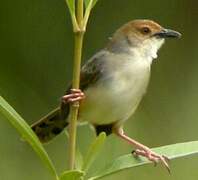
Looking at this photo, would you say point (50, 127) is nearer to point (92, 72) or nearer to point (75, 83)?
point (92, 72)

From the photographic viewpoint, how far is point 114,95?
262 cm

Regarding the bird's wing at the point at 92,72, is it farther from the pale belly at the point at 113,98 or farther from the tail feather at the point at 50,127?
the tail feather at the point at 50,127

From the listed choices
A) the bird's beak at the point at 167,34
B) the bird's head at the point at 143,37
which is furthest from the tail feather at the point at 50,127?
the bird's beak at the point at 167,34

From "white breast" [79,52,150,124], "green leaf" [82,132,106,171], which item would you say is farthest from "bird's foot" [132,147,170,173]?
"white breast" [79,52,150,124]

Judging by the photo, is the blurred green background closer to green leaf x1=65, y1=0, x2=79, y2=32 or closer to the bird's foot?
the bird's foot

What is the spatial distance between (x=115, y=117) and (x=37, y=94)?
2166 mm

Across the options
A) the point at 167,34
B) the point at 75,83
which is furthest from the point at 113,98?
the point at 75,83

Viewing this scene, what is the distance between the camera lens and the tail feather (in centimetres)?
262

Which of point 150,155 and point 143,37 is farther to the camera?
point 143,37

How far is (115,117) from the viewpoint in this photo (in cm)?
261

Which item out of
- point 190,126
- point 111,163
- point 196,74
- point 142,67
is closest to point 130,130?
point 190,126

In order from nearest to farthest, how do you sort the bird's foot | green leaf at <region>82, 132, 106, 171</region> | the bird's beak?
green leaf at <region>82, 132, 106, 171</region>
the bird's foot
the bird's beak

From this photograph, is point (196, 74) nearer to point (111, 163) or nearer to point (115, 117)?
point (115, 117)

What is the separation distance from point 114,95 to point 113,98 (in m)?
0.01
